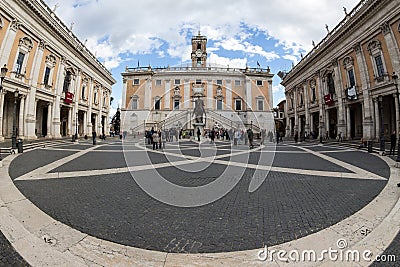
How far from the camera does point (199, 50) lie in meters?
63.0

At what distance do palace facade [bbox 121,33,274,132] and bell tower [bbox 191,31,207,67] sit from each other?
7679mm

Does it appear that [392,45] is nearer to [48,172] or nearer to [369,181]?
[369,181]

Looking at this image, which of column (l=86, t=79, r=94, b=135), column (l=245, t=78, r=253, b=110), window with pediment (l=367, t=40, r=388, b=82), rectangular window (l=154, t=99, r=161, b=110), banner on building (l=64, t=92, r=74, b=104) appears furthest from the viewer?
column (l=245, t=78, r=253, b=110)

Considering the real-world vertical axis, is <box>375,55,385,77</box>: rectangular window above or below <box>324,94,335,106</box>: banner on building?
above

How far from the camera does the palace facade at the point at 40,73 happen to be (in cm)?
1922

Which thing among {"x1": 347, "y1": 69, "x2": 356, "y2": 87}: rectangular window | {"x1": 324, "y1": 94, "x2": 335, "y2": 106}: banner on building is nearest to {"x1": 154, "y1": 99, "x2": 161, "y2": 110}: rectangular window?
{"x1": 324, "y1": 94, "x2": 335, "y2": 106}: banner on building

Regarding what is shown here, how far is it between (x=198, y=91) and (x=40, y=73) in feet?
118

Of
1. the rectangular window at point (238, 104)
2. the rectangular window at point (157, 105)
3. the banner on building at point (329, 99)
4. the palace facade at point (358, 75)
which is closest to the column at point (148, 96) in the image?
the rectangular window at point (157, 105)

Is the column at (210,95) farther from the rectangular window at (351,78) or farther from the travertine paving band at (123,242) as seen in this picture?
the travertine paving band at (123,242)

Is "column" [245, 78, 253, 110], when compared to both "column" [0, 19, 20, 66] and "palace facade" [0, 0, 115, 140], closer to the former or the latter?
"palace facade" [0, 0, 115, 140]

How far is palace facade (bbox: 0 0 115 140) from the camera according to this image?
63.1 ft

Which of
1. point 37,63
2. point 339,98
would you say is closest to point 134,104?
point 37,63

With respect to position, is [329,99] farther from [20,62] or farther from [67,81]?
[67,81]

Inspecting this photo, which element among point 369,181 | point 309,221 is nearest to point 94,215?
point 309,221
